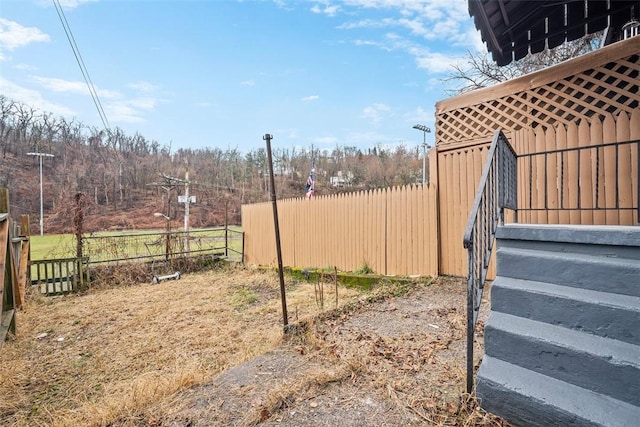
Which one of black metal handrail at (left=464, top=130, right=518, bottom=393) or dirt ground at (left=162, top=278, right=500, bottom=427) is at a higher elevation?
black metal handrail at (left=464, top=130, right=518, bottom=393)

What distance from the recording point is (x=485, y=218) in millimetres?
2068

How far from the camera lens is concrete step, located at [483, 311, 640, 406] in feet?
4.49

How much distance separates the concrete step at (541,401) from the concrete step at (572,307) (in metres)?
0.31

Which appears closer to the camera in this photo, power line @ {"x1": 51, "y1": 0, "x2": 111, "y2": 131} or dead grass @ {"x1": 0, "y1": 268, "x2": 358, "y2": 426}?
dead grass @ {"x1": 0, "y1": 268, "x2": 358, "y2": 426}

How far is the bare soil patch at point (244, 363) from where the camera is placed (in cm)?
172

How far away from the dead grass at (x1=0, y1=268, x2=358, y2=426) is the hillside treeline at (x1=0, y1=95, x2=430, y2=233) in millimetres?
22821

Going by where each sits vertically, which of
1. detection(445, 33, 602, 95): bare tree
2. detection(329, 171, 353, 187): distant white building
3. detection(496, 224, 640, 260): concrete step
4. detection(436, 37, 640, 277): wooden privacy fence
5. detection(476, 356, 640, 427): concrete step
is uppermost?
detection(445, 33, 602, 95): bare tree

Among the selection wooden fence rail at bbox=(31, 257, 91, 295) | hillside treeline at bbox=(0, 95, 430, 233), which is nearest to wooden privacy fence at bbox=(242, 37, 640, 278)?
wooden fence rail at bbox=(31, 257, 91, 295)

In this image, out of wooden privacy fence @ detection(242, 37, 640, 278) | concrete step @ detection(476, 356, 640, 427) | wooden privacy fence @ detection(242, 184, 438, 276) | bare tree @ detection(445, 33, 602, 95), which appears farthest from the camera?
bare tree @ detection(445, 33, 602, 95)

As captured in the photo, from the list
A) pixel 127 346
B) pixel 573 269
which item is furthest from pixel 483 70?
pixel 127 346

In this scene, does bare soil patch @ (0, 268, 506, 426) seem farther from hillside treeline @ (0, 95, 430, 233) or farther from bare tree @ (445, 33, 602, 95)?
hillside treeline @ (0, 95, 430, 233)

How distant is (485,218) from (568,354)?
2.88ft

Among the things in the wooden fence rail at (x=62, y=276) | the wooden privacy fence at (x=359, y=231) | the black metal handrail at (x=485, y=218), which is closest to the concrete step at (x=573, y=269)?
the black metal handrail at (x=485, y=218)

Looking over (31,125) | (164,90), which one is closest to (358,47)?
(164,90)
